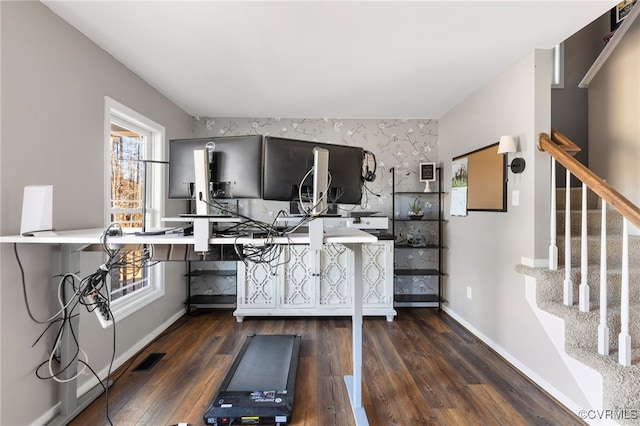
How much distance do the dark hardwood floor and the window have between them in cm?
52

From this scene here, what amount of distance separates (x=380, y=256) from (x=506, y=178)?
1.48 meters

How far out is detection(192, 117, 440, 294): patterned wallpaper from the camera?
11.9 feet

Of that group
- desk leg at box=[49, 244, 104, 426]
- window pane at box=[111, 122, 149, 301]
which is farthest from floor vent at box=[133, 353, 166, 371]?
window pane at box=[111, 122, 149, 301]

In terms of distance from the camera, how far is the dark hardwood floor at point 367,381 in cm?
169

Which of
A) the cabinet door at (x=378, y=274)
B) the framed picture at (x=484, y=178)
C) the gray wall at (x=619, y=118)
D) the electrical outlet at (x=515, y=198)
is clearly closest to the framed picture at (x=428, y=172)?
the framed picture at (x=484, y=178)

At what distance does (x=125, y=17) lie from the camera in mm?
1730

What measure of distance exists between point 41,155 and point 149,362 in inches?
68.9

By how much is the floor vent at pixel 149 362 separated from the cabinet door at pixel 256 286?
36.4 inches

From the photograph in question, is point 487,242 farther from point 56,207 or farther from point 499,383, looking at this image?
point 56,207

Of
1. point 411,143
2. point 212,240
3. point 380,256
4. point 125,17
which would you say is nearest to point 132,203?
point 125,17

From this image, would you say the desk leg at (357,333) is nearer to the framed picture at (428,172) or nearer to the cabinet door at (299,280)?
the cabinet door at (299,280)

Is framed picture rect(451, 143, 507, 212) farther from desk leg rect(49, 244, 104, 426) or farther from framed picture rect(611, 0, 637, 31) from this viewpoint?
desk leg rect(49, 244, 104, 426)

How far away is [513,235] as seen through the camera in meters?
2.28

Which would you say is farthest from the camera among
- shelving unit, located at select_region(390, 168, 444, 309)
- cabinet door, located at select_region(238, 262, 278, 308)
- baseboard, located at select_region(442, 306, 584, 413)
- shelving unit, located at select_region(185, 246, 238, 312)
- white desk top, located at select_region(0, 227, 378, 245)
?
shelving unit, located at select_region(390, 168, 444, 309)
